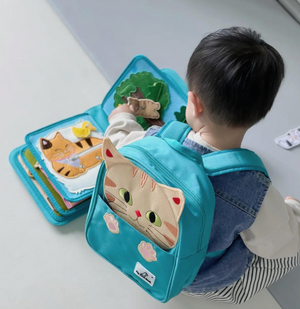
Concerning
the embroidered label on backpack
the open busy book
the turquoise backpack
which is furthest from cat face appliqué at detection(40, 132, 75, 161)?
the embroidered label on backpack

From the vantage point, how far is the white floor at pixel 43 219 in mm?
895

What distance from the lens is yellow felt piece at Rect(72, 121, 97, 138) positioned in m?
1.06

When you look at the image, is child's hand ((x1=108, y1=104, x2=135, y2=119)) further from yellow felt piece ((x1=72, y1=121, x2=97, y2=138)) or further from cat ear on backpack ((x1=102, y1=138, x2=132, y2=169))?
cat ear on backpack ((x1=102, y1=138, x2=132, y2=169))

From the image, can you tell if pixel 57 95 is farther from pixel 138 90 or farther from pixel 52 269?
pixel 52 269

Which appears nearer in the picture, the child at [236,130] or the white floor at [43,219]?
the child at [236,130]

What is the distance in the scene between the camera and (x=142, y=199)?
0.63m

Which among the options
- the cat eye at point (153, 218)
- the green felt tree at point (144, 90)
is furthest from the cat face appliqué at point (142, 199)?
the green felt tree at point (144, 90)

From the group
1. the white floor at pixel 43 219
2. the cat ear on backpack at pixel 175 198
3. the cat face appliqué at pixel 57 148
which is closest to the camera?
the cat ear on backpack at pixel 175 198

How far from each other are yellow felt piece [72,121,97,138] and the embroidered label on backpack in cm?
47

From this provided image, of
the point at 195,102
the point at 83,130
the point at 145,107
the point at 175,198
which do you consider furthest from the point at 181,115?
the point at 175,198

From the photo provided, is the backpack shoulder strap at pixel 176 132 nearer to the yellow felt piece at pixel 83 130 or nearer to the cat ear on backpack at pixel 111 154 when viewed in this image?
the cat ear on backpack at pixel 111 154

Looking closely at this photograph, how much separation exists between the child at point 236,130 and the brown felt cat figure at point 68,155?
0.29 m

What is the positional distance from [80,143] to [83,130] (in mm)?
47

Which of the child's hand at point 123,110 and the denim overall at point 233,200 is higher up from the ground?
the child's hand at point 123,110
